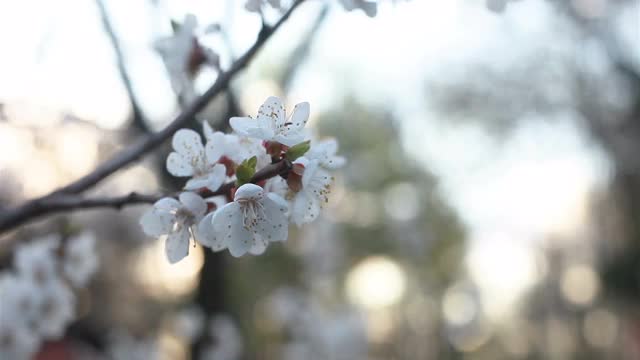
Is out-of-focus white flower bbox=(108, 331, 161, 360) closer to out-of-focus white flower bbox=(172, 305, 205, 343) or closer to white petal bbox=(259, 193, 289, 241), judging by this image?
out-of-focus white flower bbox=(172, 305, 205, 343)

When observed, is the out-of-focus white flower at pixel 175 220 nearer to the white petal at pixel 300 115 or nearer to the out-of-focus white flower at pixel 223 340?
the white petal at pixel 300 115

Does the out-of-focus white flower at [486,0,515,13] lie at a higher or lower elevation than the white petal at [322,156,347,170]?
higher

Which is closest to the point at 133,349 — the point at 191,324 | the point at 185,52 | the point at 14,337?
A: the point at 191,324

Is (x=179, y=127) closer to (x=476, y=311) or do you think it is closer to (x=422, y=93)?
(x=476, y=311)

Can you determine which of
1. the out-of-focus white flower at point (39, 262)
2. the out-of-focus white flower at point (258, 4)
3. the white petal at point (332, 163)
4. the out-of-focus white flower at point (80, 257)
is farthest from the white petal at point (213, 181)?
the out-of-focus white flower at point (39, 262)

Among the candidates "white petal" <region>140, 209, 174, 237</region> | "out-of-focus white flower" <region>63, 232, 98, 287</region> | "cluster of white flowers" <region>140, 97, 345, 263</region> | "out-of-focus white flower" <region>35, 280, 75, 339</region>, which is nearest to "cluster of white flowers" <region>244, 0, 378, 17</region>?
"cluster of white flowers" <region>140, 97, 345, 263</region>

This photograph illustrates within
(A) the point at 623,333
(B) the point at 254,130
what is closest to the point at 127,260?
(A) the point at 623,333
